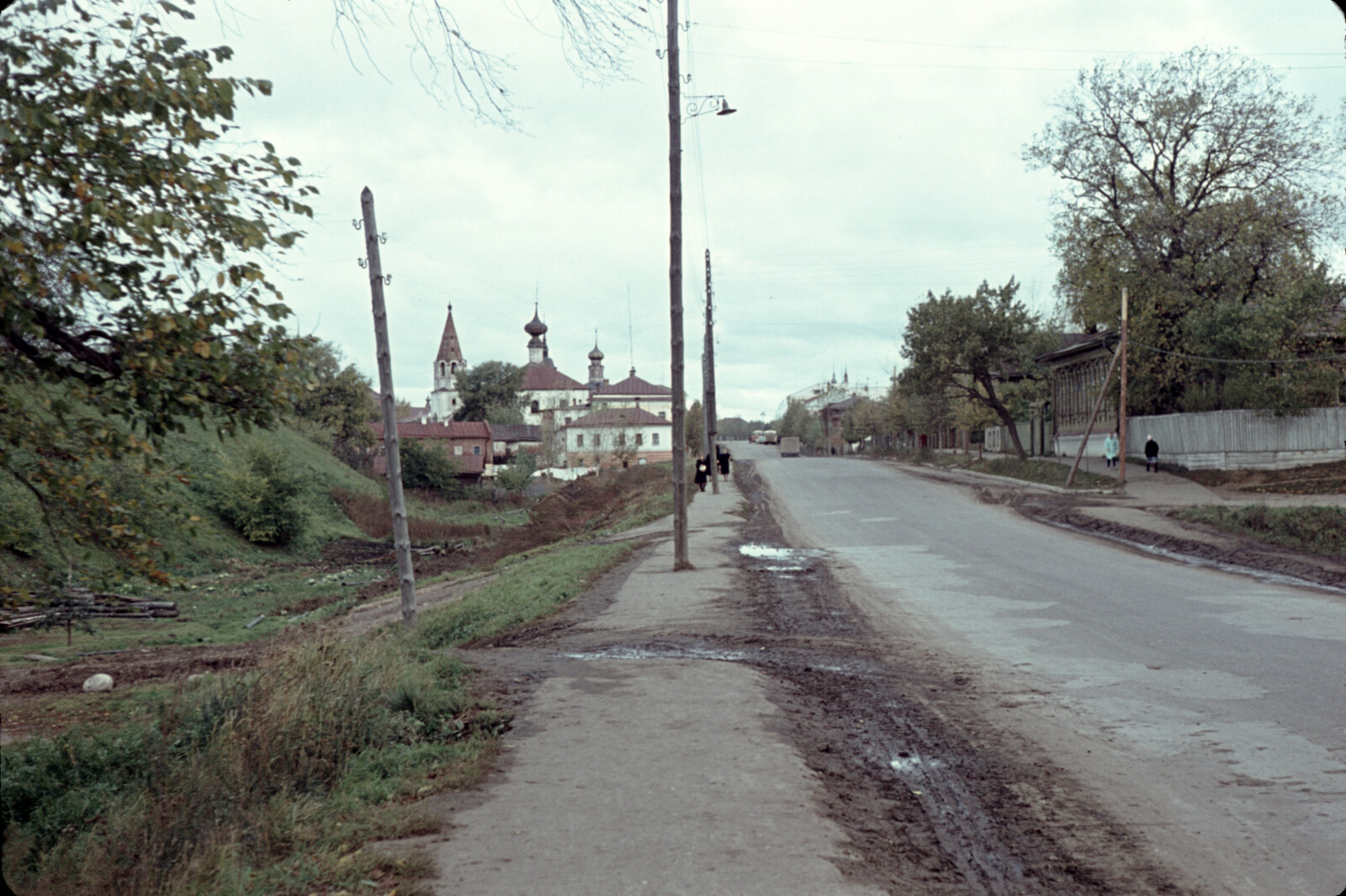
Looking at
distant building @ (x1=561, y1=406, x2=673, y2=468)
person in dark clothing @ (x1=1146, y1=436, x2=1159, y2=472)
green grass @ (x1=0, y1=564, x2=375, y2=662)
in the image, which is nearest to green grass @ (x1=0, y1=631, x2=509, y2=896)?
green grass @ (x1=0, y1=564, x2=375, y2=662)

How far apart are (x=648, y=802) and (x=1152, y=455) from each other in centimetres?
3445

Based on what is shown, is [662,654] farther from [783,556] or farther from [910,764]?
[783,556]

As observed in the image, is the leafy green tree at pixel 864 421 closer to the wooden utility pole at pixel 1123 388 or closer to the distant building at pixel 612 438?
the distant building at pixel 612 438

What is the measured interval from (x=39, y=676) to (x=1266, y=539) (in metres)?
20.2

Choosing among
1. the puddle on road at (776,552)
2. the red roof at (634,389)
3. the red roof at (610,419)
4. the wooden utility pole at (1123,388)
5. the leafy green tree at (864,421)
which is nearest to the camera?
the puddle on road at (776,552)

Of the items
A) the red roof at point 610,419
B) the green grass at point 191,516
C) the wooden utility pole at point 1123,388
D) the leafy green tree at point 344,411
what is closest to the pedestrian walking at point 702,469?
the green grass at point 191,516

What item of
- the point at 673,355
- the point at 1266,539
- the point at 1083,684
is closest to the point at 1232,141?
the point at 1266,539

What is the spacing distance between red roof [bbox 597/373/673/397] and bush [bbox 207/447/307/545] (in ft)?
300

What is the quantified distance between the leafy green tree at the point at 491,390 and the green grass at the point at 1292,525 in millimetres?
91383

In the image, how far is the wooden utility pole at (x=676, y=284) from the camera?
16.8 m

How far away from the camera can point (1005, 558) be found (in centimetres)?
1748

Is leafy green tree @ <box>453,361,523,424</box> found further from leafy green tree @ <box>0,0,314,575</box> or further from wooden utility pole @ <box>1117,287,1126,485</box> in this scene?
leafy green tree @ <box>0,0,314,575</box>

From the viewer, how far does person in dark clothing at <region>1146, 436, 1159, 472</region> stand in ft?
114

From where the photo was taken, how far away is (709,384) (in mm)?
39625
